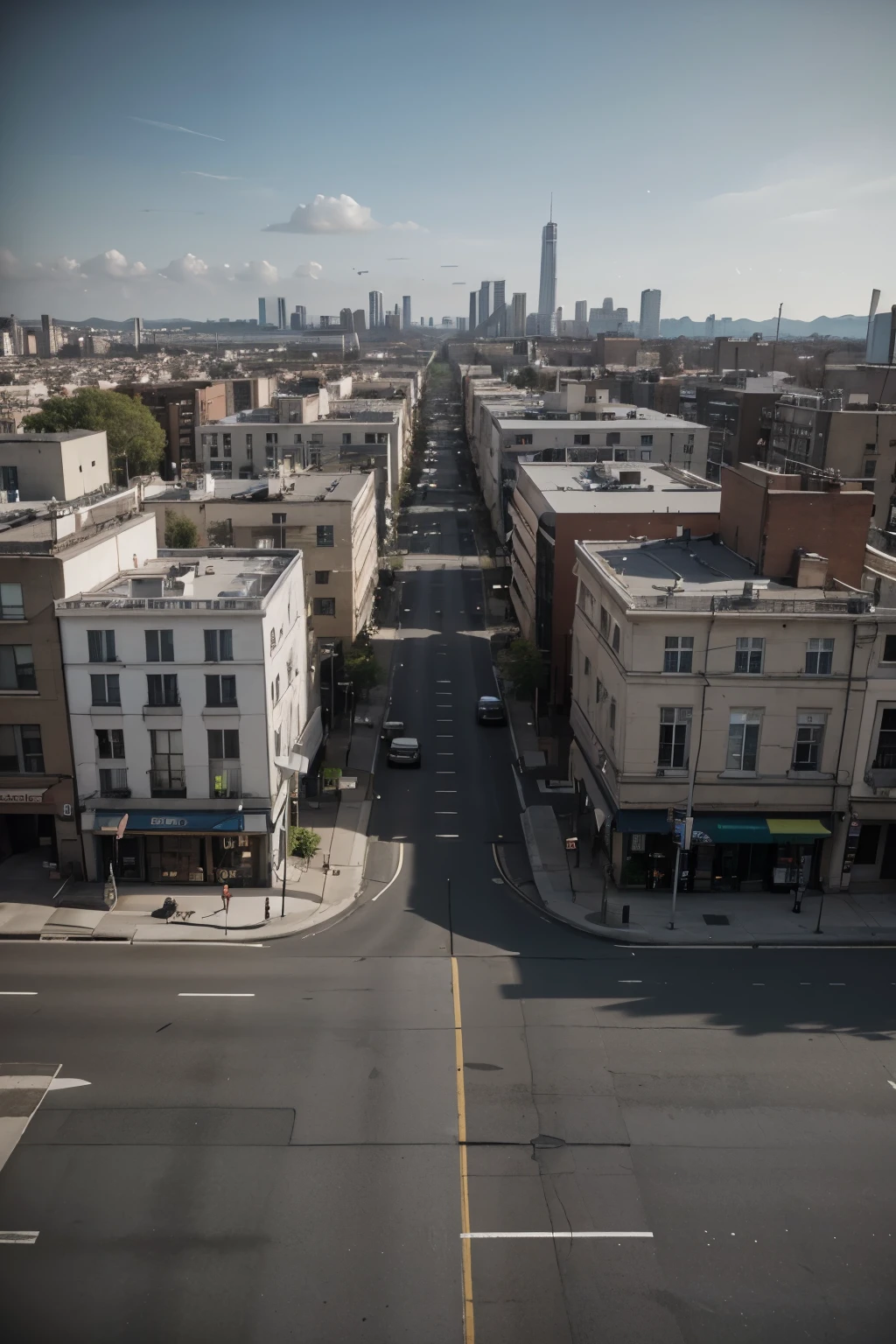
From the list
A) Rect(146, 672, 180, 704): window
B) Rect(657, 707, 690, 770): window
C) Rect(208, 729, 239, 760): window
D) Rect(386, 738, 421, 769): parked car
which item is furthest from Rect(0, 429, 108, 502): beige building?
Rect(657, 707, 690, 770): window

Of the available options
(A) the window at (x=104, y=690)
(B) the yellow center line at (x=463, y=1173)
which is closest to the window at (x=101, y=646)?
(A) the window at (x=104, y=690)

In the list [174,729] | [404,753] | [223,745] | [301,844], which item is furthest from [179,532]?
[301,844]

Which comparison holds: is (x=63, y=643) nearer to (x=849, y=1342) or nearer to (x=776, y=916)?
(x=776, y=916)

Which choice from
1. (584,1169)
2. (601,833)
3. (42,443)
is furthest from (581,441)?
(584,1169)

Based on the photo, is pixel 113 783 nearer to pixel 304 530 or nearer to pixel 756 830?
pixel 756 830

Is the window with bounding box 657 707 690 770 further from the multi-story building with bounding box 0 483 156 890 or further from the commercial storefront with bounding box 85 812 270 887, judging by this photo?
the multi-story building with bounding box 0 483 156 890

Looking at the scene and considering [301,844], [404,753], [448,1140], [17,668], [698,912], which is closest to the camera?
[448,1140]

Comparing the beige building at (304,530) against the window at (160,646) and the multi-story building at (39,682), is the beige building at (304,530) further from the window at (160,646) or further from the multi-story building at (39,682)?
the window at (160,646)

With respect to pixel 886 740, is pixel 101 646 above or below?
above
